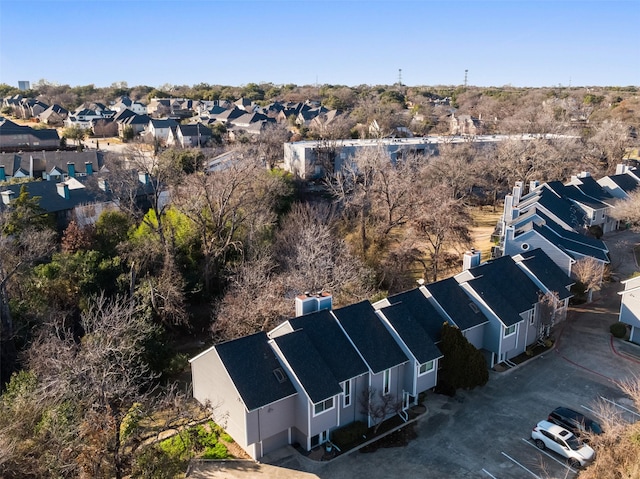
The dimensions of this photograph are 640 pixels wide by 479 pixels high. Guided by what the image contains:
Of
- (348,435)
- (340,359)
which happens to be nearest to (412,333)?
(340,359)

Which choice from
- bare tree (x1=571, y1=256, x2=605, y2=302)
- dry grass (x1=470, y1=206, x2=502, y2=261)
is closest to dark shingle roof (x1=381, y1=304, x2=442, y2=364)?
bare tree (x1=571, y1=256, x2=605, y2=302)

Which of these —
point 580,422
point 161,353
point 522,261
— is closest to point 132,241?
point 161,353

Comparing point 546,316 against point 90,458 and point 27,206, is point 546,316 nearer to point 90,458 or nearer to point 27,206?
point 90,458

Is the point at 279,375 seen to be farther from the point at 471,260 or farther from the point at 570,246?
the point at 570,246

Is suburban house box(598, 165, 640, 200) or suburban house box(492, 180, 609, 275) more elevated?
suburban house box(598, 165, 640, 200)

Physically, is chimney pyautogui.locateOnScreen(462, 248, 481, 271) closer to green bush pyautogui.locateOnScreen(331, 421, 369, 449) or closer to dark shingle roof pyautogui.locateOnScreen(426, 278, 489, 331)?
dark shingle roof pyautogui.locateOnScreen(426, 278, 489, 331)

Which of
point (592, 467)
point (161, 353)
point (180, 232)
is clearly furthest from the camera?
point (180, 232)

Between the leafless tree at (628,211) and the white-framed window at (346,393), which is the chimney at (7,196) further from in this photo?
the leafless tree at (628,211)

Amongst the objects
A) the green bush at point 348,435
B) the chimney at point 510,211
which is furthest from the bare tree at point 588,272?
the green bush at point 348,435
